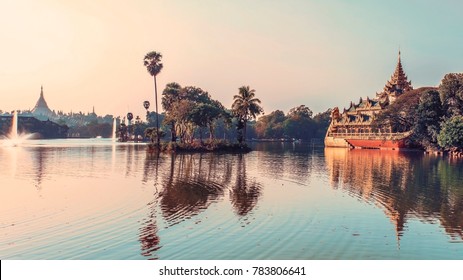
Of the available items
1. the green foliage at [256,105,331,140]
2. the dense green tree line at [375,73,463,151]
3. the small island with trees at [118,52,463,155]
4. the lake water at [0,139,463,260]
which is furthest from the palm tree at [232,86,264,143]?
the green foliage at [256,105,331,140]

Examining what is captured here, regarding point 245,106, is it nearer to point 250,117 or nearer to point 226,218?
point 250,117

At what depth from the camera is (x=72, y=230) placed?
18078 mm

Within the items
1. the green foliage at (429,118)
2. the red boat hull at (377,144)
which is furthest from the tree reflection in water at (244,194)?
the red boat hull at (377,144)

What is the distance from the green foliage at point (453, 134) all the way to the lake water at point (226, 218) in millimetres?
39584

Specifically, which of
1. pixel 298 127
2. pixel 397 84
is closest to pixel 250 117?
pixel 397 84

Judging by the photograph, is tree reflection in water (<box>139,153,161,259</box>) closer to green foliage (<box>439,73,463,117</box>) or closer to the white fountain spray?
green foliage (<box>439,73,463,117</box>)

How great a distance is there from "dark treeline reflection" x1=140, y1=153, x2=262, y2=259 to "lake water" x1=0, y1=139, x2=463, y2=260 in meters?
0.07

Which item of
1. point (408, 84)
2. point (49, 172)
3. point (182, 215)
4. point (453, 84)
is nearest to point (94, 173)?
point (49, 172)

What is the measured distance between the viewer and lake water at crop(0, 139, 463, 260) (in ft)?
51.2

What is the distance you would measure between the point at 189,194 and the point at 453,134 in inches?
2295

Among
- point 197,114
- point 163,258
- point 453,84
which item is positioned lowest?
point 163,258

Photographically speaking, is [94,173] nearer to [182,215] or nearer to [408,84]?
[182,215]

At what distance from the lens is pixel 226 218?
68.1 ft

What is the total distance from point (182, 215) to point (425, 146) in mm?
80070
